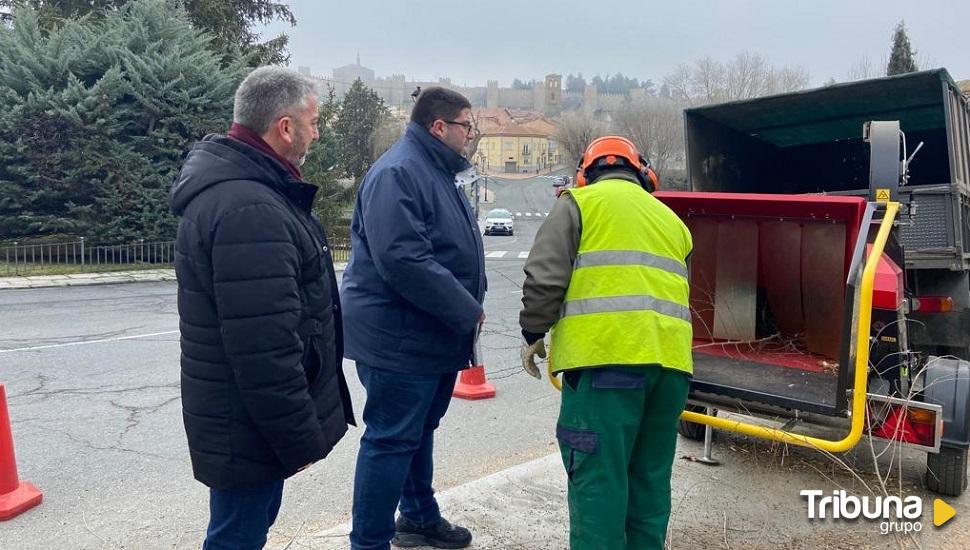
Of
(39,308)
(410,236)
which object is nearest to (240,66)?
(39,308)

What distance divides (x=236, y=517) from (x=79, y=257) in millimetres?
17093

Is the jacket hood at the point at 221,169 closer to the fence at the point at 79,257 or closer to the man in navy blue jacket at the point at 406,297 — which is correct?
the man in navy blue jacket at the point at 406,297

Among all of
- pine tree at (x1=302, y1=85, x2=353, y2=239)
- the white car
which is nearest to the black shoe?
pine tree at (x1=302, y1=85, x2=353, y2=239)

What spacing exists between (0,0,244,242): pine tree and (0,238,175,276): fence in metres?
0.34

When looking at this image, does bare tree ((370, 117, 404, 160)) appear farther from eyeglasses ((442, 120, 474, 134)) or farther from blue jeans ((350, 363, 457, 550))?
blue jeans ((350, 363, 457, 550))

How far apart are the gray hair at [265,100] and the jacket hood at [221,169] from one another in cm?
10

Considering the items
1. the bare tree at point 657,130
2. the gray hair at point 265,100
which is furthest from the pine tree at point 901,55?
the gray hair at point 265,100

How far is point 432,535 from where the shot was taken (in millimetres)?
3477

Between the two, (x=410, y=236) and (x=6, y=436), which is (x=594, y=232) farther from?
(x=6, y=436)

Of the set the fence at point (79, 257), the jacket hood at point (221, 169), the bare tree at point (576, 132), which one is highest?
the bare tree at point (576, 132)

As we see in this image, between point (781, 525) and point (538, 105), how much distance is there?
159003 mm

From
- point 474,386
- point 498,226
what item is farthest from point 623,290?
point 498,226

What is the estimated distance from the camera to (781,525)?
12.7ft

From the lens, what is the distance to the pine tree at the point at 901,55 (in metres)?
35.3
